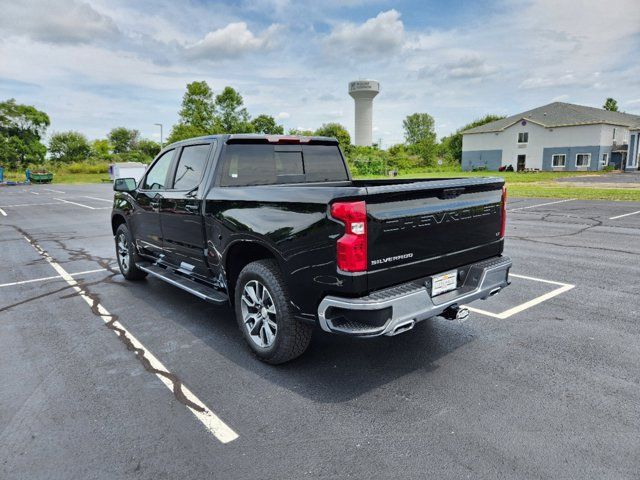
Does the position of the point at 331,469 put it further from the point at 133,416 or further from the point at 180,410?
the point at 133,416

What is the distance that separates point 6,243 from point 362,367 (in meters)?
10.5

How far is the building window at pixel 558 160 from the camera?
52062 mm

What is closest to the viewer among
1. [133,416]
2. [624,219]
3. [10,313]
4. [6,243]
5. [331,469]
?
[331,469]

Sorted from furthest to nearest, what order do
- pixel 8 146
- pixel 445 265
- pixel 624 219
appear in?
pixel 8 146 < pixel 624 219 < pixel 445 265

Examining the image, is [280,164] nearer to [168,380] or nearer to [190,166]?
[190,166]

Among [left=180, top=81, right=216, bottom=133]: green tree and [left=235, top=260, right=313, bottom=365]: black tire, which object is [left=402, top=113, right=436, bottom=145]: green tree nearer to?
[left=180, top=81, right=216, bottom=133]: green tree

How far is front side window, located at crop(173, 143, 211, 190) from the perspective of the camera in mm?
4637

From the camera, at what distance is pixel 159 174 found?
5523 millimetres

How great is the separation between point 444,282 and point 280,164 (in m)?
2.18

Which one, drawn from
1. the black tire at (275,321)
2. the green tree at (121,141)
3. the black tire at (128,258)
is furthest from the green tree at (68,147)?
the black tire at (275,321)

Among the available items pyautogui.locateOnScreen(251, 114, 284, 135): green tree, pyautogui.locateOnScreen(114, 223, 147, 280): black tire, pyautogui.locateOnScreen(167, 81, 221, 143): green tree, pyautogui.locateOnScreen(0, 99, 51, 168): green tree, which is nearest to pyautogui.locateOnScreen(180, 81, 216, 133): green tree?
pyautogui.locateOnScreen(167, 81, 221, 143): green tree

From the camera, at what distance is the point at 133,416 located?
3.06 metres

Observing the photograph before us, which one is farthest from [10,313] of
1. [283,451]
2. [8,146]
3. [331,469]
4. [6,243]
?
[8,146]

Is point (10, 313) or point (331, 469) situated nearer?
point (331, 469)
